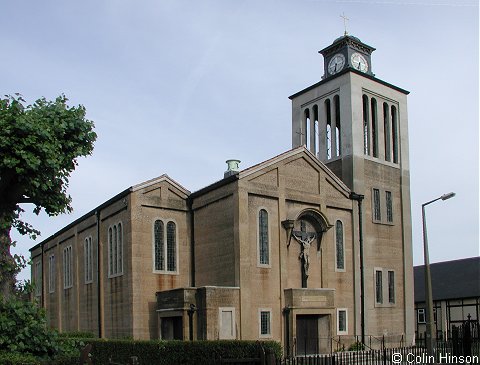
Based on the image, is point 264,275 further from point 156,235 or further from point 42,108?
point 42,108

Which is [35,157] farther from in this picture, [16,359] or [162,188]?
[162,188]

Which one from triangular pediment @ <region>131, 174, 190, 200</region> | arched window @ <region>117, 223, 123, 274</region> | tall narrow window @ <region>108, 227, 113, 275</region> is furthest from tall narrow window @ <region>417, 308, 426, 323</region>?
arched window @ <region>117, 223, 123, 274</region>

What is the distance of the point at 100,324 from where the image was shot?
35.9 meters

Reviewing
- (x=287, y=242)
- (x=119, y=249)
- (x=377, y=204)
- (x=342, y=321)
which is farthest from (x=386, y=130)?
(x=119, y=249)

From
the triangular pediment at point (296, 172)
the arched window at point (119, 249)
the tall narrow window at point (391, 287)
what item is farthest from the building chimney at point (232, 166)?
the tall narrow window at point (391, 287)

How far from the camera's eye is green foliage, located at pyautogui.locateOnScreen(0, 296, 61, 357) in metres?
13.8

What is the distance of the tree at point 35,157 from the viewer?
14.1 m

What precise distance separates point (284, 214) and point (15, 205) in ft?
61.5

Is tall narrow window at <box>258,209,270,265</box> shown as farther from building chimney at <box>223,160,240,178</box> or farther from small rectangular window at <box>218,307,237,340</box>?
building chimney at <box>223,160,240,178</box>

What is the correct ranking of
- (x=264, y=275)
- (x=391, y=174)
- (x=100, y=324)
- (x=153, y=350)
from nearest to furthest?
(x=153, y=350), (x=264, y=275), (x=100, y=324), (x=391, y=174)

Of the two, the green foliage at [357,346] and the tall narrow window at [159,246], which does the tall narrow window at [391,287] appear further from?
the tall narrow window at [159,246]

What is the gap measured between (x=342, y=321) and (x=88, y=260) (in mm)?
16048

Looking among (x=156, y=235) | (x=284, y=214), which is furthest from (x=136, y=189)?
(x=284, y=214)

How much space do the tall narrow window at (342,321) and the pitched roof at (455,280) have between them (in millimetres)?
17887
